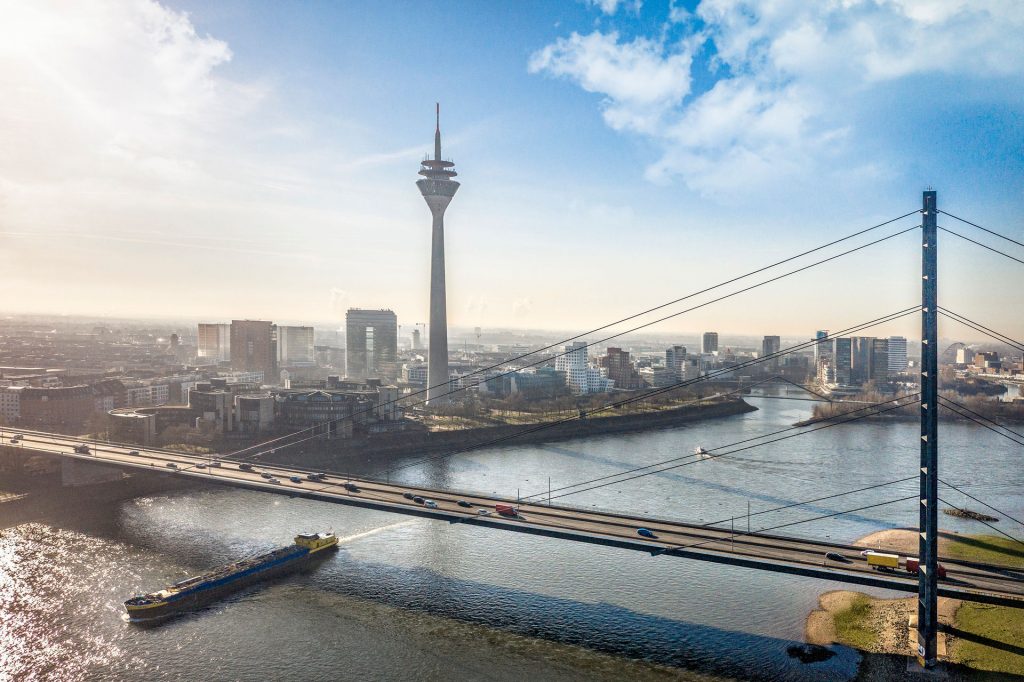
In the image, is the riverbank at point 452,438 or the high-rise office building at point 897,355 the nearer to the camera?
the riverbank at point 452,438

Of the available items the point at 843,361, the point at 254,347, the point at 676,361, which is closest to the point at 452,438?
the point at 254,347

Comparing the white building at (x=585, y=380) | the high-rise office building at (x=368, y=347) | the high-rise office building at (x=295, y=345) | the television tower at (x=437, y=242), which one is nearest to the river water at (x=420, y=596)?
the television tower at (x=437, y=242)

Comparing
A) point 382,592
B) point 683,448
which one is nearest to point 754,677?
point 382,592

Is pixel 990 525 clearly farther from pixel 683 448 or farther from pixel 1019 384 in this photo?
pixel 1019 384

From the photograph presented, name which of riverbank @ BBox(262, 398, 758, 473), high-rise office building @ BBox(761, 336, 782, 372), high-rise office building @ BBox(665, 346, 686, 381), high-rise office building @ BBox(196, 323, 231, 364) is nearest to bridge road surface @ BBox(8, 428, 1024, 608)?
riverbank @ BBox(262, 398, 758, 473)

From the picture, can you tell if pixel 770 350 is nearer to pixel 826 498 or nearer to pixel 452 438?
pixel 452 438

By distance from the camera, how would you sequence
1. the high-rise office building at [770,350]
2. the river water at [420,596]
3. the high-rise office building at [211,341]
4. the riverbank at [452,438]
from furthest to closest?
the high-rise office building at [211,341], the high-rise office building at [770,350], the riverbank at [452,438], the river water at [420,596]

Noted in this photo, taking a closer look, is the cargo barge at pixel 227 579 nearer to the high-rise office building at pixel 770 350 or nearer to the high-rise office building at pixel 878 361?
the high-rise office building at pixel 878 361

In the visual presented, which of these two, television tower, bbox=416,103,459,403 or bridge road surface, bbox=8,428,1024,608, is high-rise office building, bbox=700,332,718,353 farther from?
bridge road surface, bbox=8,428,1024,608
